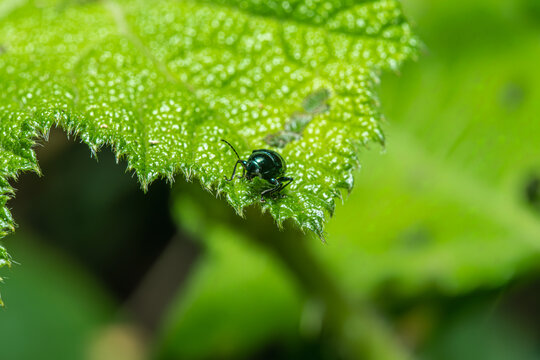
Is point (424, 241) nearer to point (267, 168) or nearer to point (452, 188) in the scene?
point (452, 188)

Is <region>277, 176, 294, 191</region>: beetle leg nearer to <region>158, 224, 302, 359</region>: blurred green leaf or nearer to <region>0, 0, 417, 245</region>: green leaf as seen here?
<region>0, 0, 417, 245</region>: green leaf

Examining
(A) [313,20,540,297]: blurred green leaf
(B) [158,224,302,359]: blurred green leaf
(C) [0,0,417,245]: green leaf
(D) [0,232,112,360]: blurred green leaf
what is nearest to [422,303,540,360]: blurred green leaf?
Answer: (A) [313,20,540,297]: blurred green leaf

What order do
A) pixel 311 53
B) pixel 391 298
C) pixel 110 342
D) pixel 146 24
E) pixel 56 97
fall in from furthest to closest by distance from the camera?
pixel 110 342 → pixel 391 298 → pixel 146 24 → pixel 311 53 → pixel 56 97

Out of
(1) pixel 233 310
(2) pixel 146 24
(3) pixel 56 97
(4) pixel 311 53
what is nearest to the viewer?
(3) pixel 56 97

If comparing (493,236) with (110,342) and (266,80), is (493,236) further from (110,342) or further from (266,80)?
(110,342)

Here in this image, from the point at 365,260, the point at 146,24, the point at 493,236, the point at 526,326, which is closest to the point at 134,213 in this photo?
the point at 365,260

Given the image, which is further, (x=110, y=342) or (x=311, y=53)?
(x=110, y=342)

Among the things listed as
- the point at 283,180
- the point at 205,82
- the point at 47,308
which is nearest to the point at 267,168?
the point at 283,180
